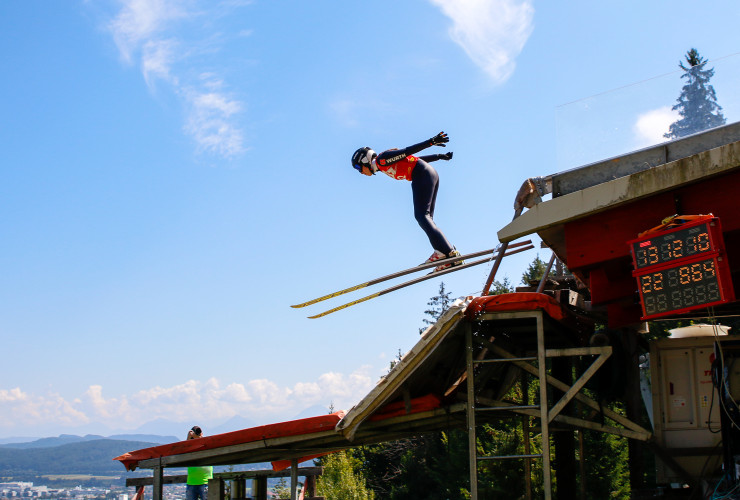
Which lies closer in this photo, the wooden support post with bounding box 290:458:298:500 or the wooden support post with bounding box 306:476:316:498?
the wooden support post with bounding box 290:458:298:500

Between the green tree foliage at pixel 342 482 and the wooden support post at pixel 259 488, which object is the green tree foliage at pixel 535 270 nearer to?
the green tree foliage at pixel 342 482

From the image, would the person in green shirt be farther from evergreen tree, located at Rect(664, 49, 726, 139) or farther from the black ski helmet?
evergreen tree, located at Rect(664, 49, 726, 139)

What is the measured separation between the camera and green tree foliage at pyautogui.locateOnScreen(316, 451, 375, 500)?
123ft

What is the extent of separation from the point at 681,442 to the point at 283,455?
19.9 ft

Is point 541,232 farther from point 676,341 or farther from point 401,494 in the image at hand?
point 401,494

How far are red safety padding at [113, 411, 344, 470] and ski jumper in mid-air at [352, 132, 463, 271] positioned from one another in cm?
306

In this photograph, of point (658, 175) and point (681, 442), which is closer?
point (658, 175)

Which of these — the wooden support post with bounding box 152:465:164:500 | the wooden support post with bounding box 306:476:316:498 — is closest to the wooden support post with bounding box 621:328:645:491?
the wooden support post with bounding box 306:476:316:498

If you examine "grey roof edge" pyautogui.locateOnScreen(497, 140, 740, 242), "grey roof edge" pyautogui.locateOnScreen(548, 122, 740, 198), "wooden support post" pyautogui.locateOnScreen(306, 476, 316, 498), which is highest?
"grey roof edge" pyautogui.locateOnScreen(548, 122, 740, 198)

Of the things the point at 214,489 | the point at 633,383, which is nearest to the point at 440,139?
the point at 633,383

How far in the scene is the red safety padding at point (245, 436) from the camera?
1074 centimetres

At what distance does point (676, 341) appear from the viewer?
1120 centimetres

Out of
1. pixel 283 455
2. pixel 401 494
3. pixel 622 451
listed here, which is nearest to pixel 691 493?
pixel 283 455

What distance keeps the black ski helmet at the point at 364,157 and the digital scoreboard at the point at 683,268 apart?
5.47m
